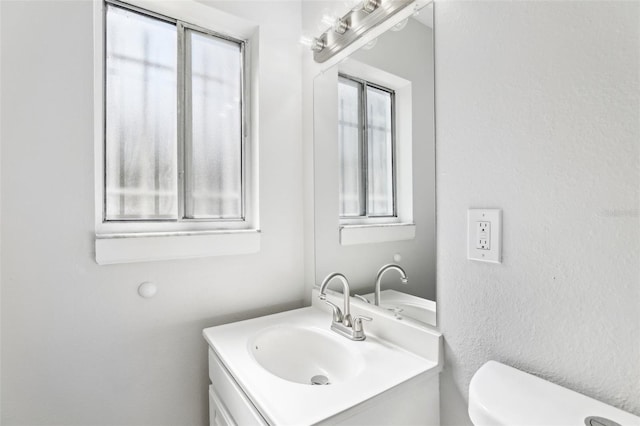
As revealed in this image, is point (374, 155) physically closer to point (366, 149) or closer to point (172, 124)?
point (366, 149)

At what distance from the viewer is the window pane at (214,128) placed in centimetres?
131

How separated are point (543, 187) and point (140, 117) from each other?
136 cm

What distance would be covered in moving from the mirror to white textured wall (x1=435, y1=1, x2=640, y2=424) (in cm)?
6

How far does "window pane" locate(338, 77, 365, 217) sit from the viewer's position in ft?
4.00

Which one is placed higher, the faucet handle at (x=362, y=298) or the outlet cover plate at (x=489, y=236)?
the outlet cover plate at (x=489, y=236)

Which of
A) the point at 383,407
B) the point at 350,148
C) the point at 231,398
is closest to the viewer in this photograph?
the point at 383,407

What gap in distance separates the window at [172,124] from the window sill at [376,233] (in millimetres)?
499

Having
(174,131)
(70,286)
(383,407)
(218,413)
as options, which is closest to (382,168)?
(383,407)

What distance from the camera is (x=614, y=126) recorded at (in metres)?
0.58

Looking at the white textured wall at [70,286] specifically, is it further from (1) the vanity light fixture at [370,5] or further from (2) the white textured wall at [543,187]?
(2) the white textured wall at [543,187]

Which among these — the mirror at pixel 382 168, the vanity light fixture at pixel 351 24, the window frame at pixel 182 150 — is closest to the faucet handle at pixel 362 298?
the mirror at pixel 382 168

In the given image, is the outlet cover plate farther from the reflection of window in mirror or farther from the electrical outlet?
the reflection of window in mirror

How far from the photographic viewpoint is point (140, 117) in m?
1.21

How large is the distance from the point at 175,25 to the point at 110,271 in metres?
1.03
